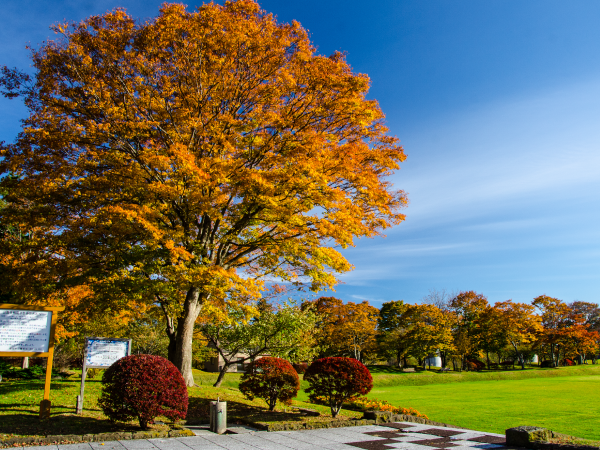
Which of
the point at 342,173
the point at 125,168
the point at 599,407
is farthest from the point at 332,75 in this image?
the point at 599,407

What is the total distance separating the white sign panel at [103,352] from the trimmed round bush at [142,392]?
1.98 m

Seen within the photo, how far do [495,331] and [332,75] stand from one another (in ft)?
148

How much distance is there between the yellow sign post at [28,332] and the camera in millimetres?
8617

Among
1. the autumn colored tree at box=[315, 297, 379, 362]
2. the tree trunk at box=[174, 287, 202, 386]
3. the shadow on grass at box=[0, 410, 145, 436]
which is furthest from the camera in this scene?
the autumn colored tree at box=[315, 297, 379, 362]

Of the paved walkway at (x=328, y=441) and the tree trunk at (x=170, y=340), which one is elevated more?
the tree trunk at (x=170, y=340)

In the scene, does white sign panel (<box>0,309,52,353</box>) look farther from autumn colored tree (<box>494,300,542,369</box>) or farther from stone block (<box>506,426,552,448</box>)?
autumn colored tree (<box>494,300,542,369</box>)

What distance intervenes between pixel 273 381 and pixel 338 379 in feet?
6.63

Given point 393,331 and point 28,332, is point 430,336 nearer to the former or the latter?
point 393,331

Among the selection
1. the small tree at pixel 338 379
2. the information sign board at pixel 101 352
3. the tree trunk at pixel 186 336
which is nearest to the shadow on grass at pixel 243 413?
the small tree at pixel 338 379

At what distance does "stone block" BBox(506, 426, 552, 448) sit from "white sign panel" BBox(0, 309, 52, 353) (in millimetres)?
10124

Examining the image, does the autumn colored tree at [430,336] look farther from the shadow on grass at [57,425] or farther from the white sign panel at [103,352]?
the shadow on grass at [57,425]

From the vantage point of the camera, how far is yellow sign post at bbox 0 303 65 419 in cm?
862

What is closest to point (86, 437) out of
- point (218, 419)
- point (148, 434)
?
point (148, 434)

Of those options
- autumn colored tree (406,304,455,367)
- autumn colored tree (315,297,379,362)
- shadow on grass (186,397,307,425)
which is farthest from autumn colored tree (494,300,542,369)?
shadow on grass (186,397,307,425)
